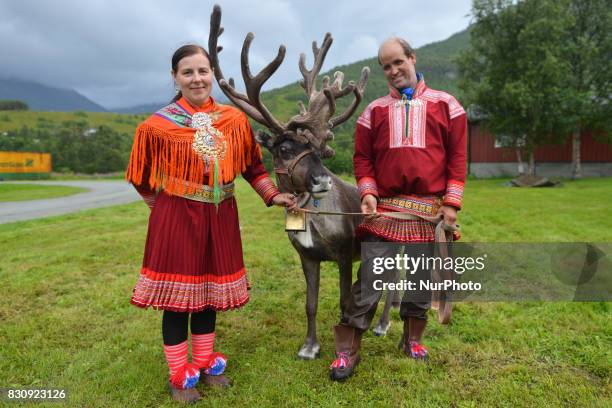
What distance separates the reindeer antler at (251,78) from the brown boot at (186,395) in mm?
1959

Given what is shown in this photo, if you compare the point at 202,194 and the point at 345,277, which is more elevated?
the point at 202,194

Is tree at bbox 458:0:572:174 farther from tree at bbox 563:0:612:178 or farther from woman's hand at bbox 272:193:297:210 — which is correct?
woman's hand at bbox 272:193:297:210

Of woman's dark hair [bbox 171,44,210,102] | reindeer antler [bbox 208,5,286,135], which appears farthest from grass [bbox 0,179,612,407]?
woman's dark hair [bbox 171,44,210,102]

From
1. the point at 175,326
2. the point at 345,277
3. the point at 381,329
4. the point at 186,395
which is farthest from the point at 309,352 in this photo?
the point at 175,326

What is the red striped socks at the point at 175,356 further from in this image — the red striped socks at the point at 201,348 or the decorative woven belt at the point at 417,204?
the decorative woven belt at the point at 417,204

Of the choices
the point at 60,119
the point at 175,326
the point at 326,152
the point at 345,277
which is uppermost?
the point at 60,119

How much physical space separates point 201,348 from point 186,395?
32 cm

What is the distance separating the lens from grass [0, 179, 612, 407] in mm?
3000

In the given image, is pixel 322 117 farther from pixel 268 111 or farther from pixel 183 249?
pixel 183 249

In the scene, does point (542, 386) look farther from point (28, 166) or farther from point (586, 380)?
point (28, 166)

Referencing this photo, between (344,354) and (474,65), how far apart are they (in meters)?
23.8

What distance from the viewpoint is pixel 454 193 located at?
3004mm

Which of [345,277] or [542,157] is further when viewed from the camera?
[542,157]

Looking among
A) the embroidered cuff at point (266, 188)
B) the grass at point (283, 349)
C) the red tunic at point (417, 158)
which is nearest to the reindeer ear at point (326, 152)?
the red tunic at point (417, 158)
